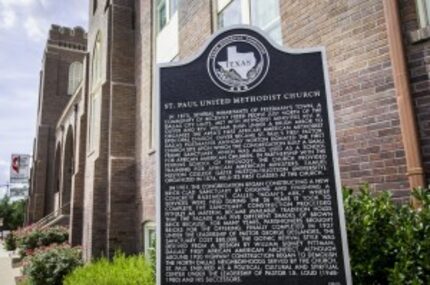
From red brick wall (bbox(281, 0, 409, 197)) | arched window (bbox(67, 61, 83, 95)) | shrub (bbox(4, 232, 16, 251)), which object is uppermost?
arched window (bbox(67, 61, 83, 95))

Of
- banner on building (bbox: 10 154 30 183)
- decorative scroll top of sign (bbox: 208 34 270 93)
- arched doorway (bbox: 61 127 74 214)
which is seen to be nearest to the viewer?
decorative scroll top of sign (bbox: 208 34 270 93)

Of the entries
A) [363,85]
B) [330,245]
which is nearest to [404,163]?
[363,85]

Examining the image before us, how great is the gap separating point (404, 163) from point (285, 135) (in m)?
1.70

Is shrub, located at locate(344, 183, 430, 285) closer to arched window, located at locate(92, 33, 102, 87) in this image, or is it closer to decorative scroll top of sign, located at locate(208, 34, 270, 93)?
decorative scroll top of sign, located at locate(208, 34, 270, 93)

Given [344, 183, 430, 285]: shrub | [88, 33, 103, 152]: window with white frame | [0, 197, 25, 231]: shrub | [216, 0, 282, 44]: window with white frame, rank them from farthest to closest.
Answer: [0, 197, 25, 231]: shrub → [88, 33, 103, 152]: window with white frame → [216, 0, 282, 44]: window with white frame → [344, 183, 430, 285]: shrub

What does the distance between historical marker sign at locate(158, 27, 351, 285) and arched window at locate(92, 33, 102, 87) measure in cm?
1124

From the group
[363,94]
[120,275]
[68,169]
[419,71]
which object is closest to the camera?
[419,71]

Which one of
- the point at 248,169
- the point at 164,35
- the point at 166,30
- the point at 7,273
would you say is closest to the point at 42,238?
the point at 7,273

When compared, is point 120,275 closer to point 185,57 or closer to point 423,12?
point 185,57

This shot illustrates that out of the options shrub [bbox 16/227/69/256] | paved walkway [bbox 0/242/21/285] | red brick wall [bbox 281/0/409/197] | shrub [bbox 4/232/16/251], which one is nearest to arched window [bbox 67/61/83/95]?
shrub [bbox 4/232/16/251]

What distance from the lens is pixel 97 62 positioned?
1506 cm

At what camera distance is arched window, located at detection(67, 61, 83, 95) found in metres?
33.6

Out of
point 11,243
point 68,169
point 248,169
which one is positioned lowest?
point 11,243

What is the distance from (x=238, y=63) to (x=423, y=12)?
2.40 m
